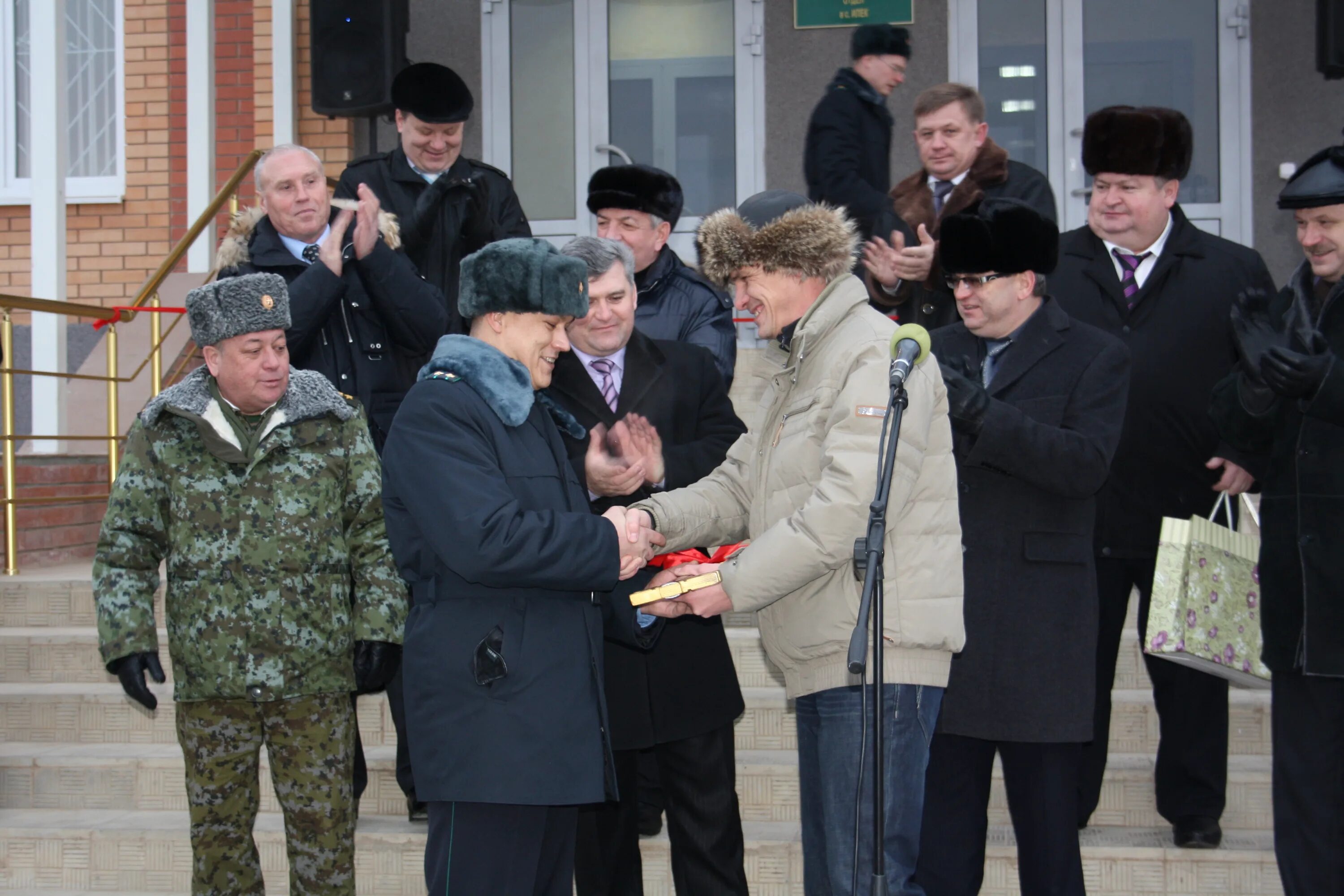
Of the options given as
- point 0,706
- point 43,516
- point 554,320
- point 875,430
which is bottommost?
point 0,706

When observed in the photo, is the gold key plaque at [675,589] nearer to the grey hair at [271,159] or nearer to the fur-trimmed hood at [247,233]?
the fur-trimmed hood at [247,233]

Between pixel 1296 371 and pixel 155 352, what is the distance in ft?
17.1

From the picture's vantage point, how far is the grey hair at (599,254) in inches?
143

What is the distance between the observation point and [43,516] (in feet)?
21.4

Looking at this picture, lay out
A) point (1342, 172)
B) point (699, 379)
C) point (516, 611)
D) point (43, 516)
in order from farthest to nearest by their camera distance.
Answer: point (43, 516)
point (699, 379)
point (1342, 172)
point (516, 611)

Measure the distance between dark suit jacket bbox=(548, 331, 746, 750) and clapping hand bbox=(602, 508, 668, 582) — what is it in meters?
0.46

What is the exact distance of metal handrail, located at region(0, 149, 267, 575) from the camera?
5.93 m

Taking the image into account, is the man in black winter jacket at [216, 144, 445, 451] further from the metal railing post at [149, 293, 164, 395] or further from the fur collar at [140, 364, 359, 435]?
the metal railing post at [149, 293, 164, 395]

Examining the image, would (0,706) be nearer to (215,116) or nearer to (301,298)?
(301,298)

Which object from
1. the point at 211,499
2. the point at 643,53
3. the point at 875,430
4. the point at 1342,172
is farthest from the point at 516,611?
the point at 643,53

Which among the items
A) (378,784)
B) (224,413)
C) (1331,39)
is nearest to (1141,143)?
(224,413)

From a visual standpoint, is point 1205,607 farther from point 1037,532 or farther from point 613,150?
point 613,150

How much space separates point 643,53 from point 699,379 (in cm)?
553

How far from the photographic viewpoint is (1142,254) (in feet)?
13.7
